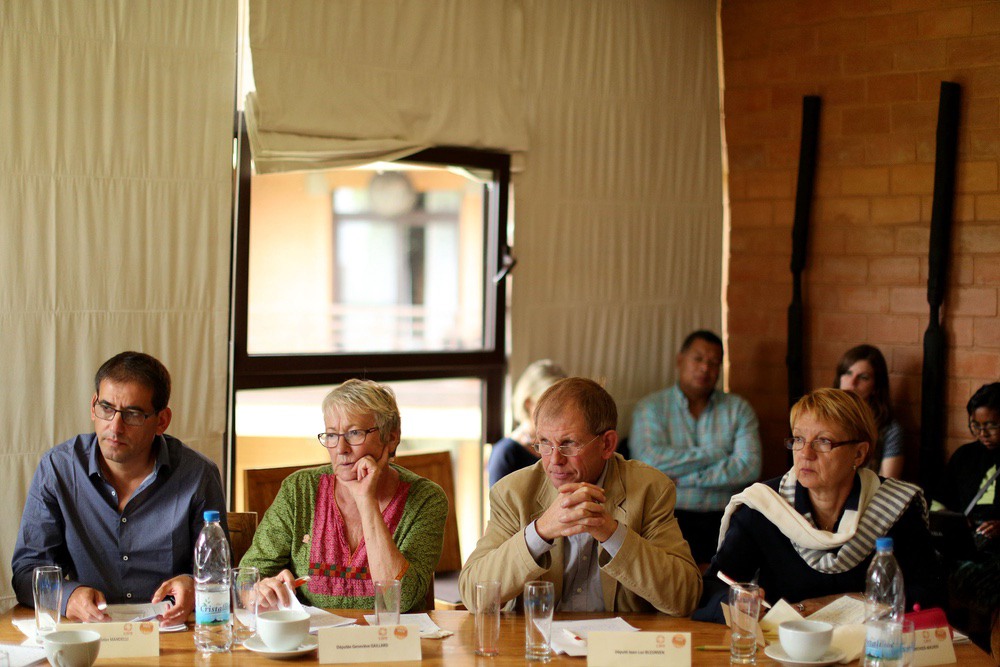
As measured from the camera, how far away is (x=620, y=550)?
101 inches

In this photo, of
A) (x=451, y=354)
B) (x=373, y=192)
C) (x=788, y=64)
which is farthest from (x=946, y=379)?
(x=373, y=192)

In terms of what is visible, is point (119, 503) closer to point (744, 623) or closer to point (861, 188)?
point (744, 623)

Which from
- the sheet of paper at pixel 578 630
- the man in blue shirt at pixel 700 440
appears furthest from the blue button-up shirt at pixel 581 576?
the man in blue shirt at pixel 700 440

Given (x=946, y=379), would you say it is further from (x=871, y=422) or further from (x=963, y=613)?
(x=871, y=422)

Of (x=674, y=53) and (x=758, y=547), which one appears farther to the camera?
(x=674, y=53)

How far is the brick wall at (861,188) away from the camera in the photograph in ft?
A: 15.4

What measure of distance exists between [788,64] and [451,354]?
6.89 ft

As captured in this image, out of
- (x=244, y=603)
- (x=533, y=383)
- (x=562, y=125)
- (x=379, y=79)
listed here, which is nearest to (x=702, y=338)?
(x=533, y=383)

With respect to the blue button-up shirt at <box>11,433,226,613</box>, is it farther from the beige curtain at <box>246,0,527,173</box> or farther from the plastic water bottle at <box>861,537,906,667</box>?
the plastic water bottle at <box>861,537,906,667</box>

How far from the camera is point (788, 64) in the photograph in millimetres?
5219

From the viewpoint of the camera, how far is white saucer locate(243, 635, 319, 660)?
→ 7.30ft

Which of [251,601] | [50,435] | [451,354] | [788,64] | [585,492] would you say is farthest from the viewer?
[788,64]

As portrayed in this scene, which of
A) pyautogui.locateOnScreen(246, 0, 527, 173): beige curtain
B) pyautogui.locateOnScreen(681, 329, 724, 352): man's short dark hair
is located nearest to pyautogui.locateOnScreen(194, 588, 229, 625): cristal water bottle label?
pyautogui.locateOnScreen(246, 0, 527, 173): beige curtain

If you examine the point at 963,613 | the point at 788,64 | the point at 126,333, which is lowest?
the point at 963,613
